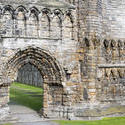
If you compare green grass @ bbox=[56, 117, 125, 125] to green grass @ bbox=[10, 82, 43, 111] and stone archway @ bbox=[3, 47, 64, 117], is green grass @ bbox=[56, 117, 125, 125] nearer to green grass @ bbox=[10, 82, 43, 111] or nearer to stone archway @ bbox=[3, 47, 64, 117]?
stone archway @ bbox=[3, 47, 64, 117]

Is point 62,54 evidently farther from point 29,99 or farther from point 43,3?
point 29,99

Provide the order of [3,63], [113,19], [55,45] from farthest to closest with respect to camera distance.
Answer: [113,19] → [55,45] → [3,63]

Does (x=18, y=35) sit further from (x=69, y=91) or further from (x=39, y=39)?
(x=69, y=91)

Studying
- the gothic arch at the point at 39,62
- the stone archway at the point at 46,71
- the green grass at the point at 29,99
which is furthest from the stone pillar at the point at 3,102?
the green grass at the point at 29,99

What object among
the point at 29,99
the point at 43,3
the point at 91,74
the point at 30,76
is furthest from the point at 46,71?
the point at 30,76

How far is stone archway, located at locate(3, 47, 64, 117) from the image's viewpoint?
11.5 metres

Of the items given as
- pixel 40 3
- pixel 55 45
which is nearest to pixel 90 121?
pixel 55 45

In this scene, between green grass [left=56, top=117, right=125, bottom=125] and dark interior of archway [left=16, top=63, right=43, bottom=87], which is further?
dark interior of archway [left=16, top=63, right=43, bottom=87]

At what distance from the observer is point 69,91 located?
11922 mm

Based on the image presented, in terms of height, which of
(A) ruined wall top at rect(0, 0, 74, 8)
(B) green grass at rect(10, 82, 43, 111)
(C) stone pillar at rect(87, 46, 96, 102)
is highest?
(A) ruined wall top at rect(0, 0, 74, 8)

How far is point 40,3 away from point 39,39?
153cm

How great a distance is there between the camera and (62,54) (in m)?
11.9

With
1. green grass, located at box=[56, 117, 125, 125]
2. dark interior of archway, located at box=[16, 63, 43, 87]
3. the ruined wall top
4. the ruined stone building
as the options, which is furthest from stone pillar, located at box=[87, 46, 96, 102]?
dark interior of archway, located at box=[16, 63, 43, 87]

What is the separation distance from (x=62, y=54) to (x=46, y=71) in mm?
1050
